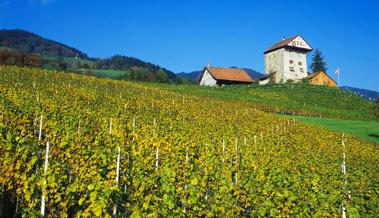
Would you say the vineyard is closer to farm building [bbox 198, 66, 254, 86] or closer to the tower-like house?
farm building [bbox 198, 66, 254, 86]

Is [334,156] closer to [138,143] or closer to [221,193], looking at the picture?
[138,143]

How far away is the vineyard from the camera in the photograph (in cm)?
818

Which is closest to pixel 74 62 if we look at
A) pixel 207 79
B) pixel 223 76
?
pixel 207 79

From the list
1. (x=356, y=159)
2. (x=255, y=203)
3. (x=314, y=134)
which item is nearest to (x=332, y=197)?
(x=255, y=203)

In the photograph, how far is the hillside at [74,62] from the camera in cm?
8389

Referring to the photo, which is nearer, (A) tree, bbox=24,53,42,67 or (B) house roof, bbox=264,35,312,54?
(A) tree, bbox=24,53,42,67

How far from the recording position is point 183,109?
29.8 metres

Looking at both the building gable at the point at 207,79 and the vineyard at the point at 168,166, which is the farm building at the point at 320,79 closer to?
the building gable at the point at 207,79

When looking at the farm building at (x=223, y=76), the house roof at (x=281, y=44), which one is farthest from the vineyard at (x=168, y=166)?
the house roof at (x=281, y=44)

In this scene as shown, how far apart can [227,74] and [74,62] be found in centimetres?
8691

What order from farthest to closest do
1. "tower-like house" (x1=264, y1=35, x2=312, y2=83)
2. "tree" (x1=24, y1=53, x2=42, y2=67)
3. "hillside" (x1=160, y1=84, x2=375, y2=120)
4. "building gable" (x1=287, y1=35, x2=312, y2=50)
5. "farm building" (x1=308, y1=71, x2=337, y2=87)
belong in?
"building gable" (x1=287, y1=35, x2=312, y2=50), "tower-like house" (x1=264, y1=35, x2=312, y2=83), "farm building" (x1=308, y1=71, x2=337, y2=87), "tree" (x1=24, y1=53, x2=42, y2=67), "hillside" (x1=160, y1=84, x2=375, y2=120)

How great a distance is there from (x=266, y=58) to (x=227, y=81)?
44.3 ft

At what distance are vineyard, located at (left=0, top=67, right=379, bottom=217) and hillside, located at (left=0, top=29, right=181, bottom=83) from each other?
208ft

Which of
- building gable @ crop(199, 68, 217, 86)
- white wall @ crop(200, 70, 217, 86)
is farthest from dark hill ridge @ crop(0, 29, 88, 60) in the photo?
white wall @ crop(200, 70, 217, 86)
